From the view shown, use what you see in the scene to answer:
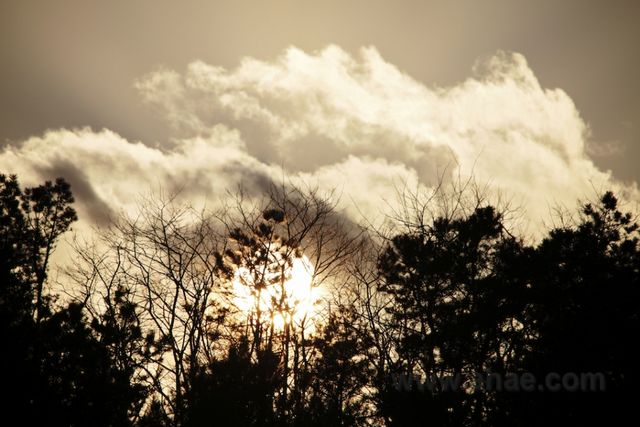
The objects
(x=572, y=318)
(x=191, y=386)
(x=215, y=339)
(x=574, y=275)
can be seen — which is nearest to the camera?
(x=191, y=386)

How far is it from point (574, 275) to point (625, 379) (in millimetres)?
3449

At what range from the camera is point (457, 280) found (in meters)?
12.3

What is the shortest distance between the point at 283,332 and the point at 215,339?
8.14 feet

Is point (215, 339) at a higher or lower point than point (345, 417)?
higher

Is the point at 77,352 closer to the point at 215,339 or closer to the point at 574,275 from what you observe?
the point at 215,339

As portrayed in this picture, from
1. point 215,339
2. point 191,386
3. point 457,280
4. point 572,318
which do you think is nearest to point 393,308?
point 457,280

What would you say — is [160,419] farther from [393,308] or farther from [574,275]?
[574,275]

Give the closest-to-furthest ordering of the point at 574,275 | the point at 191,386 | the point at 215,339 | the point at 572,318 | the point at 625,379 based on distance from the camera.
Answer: the point at 191,386, the point at 625,379, the point at 572,318, the point at 574,275, the point at 215,339

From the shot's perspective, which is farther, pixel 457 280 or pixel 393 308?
pixel 393 308

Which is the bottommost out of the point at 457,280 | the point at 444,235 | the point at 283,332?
the point at 283,332

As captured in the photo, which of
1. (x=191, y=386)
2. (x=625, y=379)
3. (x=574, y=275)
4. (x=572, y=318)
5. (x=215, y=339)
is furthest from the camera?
(x=215, y=339)

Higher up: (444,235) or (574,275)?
(444,235)

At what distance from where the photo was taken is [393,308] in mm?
13453

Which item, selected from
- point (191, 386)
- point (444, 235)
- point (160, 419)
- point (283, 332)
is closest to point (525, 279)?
point (444, 235)
